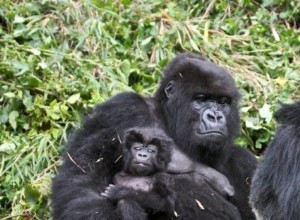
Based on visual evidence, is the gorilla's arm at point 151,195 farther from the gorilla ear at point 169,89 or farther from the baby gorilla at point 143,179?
the gorilla ear at point 169,89

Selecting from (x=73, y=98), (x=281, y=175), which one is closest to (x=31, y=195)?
(x=73, y=98)

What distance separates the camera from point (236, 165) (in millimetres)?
6238

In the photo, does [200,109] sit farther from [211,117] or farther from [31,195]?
[31,195]

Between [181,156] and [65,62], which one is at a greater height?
[181,156]

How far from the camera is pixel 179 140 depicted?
594 centimetres

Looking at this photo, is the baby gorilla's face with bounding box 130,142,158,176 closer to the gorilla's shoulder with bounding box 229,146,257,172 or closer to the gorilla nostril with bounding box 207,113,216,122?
the gorilla nostril with bounding box 207,113,216,122

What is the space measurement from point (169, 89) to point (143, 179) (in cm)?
80

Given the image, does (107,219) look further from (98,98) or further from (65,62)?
(65,62)

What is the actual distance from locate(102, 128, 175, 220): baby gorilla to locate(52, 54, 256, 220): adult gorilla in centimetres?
9

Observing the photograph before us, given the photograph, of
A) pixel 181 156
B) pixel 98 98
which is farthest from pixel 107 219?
pixel 98 98

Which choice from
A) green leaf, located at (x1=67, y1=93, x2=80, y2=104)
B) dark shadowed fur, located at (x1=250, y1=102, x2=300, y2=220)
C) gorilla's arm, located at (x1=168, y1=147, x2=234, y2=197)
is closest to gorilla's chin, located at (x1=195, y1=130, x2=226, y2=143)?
gorilla's arm, located at (x1=168, y1=147, x2=234, y2=197)

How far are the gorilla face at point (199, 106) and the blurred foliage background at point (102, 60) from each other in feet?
3.95

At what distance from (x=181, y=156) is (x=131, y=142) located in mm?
489

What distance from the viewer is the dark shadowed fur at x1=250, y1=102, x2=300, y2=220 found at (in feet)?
14.7
